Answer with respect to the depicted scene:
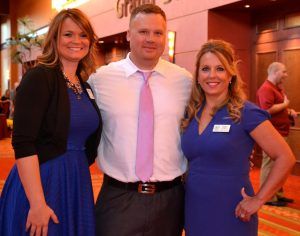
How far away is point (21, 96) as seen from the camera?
6.05 feet

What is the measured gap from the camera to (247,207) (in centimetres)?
200

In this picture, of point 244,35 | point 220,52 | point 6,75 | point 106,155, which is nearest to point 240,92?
point 220,52

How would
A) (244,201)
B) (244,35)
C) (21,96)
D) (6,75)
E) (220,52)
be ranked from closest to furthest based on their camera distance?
1. (21,96)
2. (244,201)
3. (220,52)
4. (244,35)
5. (6,75)

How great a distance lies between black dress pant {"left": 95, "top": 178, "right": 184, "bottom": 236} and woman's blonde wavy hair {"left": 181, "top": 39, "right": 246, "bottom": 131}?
41cm

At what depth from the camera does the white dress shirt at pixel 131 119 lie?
7.21ft

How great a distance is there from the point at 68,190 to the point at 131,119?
0.49 metres

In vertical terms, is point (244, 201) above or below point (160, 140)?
below

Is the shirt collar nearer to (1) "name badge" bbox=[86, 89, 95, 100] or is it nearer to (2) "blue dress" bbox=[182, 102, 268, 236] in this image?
(1) "name badge" bbox=[86, 89, 95, 100]

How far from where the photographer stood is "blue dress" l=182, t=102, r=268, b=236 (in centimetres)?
204

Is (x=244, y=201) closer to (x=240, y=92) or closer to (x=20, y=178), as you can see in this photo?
(x=240, y=92)

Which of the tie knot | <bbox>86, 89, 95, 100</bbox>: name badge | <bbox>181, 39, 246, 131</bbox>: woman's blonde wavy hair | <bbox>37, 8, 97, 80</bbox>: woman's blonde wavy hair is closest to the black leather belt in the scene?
<bbox>181, 39, 246, 131</bbox>: woman's blonde wavy hair

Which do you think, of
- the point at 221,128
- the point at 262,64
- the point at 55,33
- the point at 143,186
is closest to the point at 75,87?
the point at 55,33

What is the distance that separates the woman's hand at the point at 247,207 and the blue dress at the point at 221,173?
5 centimetres

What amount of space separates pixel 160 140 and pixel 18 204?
2.54ft
